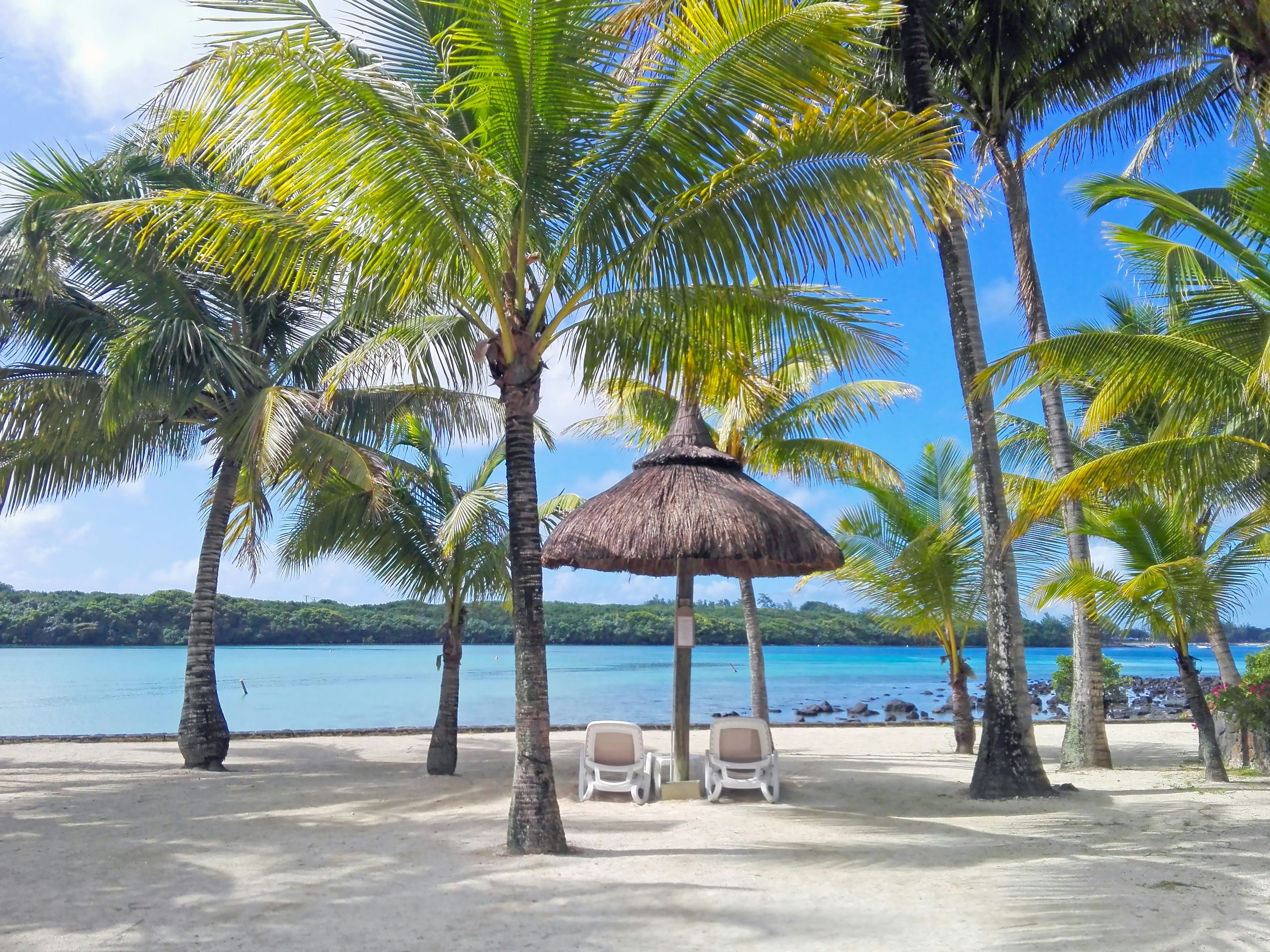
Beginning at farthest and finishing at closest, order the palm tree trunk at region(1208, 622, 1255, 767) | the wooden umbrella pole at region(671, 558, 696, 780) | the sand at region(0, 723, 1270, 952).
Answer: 1. the palm tree trunk at region(1208, 622, 1255, 767)
2. the wooden umbrella pole at region(671, 558, 696, 780)
3. the sand at region(0, 723, 1270, 952)

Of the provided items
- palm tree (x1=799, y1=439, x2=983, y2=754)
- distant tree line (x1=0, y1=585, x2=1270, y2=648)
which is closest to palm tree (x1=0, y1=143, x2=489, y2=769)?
palm tree (x1=799, y1=439, x2=983, y2=754)

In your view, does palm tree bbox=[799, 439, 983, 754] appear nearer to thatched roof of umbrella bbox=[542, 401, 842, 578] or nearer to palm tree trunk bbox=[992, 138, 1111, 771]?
palm tree trunk bbox=[992, 138, 1111, 771]

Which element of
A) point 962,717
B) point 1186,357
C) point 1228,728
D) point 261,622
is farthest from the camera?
point 261,622

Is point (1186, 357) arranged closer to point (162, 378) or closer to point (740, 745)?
point (740, 745)

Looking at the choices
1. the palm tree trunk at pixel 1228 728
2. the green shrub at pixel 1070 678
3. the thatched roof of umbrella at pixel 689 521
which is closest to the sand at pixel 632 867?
the palm tree trunk at pixel 1228 728

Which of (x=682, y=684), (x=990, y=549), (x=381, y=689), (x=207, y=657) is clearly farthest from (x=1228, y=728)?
(x=381, y=689)

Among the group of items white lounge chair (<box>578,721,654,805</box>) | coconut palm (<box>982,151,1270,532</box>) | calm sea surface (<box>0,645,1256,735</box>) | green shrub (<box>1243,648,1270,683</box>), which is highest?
coconut palm (<box>982,151,1270,532</box>)

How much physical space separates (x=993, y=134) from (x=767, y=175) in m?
5.19

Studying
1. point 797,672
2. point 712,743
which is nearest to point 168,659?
point 797,672

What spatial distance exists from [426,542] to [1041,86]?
8.00m

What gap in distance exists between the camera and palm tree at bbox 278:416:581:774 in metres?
9.98

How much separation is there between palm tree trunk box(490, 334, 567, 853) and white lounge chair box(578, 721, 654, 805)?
7.31 ft

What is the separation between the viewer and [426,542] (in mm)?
10555

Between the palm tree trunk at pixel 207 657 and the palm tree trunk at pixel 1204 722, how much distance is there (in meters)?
9.60
